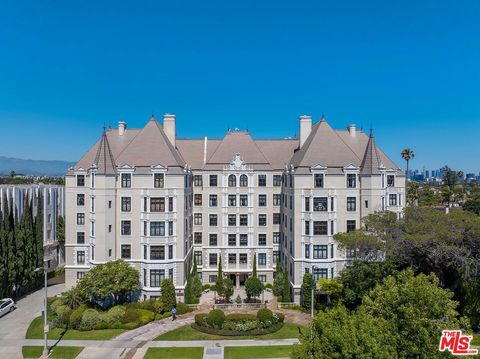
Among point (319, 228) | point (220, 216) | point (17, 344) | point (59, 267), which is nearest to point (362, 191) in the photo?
point (319, 228)

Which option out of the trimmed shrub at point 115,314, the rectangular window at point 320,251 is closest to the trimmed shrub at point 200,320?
the trimmed shrub at point 115,314

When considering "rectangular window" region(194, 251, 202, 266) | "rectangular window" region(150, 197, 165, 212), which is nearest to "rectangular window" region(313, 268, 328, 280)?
"rectangular window" region(194, 251, 202, 266)

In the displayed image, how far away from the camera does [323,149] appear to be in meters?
39.8

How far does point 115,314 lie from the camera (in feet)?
108

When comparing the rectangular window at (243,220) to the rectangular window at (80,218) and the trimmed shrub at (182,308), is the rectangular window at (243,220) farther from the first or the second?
the rectangular window at (80,218)

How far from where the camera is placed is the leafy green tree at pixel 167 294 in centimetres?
3616

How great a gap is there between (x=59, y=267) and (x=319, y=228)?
41122 millimetres

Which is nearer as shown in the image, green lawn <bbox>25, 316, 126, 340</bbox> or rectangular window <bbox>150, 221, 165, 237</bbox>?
green lawn <bbox>25, 316, 126, 340</bbox>

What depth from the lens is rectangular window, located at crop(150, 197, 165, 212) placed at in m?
38.4

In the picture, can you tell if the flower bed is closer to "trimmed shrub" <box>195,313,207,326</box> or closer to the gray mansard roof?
"trimmed shrub" <box>195,313,207,326</box>

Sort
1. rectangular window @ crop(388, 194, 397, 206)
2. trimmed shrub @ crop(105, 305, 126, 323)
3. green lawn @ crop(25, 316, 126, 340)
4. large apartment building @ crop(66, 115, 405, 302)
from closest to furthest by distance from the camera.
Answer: green lawn @ crop(25, 316, 126, 340) < trimmed shrub @ crop(105, 305, 126, 323) < large apartment building @ crop(66, 115, 405, 302) < rectangular window @ crop(388, 194, 397, 206)

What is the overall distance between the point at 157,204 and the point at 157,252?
5.06 m

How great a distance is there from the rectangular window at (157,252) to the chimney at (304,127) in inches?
856

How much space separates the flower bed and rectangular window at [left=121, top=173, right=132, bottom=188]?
15679 millimetres
